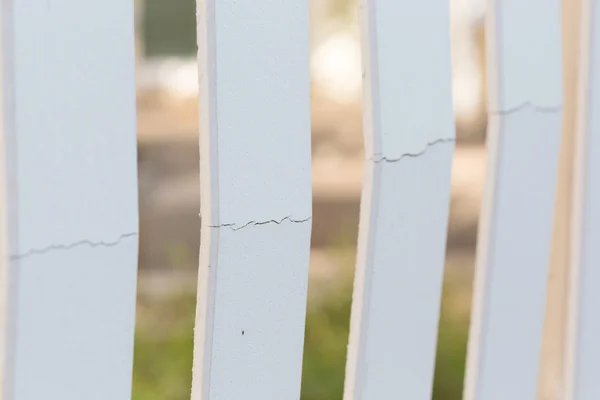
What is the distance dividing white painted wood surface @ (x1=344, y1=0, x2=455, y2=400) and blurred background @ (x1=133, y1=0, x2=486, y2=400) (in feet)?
3.88

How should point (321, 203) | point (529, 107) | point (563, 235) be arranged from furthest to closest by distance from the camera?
point (321, 203)
point (563, 235)
point (529, 107)

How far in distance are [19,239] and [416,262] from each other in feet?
1.21

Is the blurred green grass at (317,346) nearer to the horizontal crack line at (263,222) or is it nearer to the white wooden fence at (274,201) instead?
the white wooden fence at (274,201)

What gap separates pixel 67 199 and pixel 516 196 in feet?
1.52

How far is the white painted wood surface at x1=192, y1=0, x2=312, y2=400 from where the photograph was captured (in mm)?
608

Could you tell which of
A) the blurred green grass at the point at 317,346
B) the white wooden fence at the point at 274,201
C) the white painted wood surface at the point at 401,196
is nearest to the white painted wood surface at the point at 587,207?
the white wooden fence at the point at 274,201

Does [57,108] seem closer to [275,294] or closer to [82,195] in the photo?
[82,195]

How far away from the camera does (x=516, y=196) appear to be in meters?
0.80

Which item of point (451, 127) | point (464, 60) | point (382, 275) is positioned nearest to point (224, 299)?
point (382, 275)

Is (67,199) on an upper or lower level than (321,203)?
upper

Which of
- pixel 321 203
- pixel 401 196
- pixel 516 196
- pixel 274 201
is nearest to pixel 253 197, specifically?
pixel 274 201

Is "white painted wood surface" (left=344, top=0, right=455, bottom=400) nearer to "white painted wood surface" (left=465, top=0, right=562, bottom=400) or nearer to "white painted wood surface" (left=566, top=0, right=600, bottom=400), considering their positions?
"white painted wood surface" (left=465, top=0, right=562, bottom=400)

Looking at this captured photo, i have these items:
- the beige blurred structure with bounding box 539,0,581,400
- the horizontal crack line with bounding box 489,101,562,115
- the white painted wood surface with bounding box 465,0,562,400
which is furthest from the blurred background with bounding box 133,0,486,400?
the horizontal crack line with bounding box 489,101,562,115

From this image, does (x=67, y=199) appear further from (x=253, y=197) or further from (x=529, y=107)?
(x=529, y=107)
